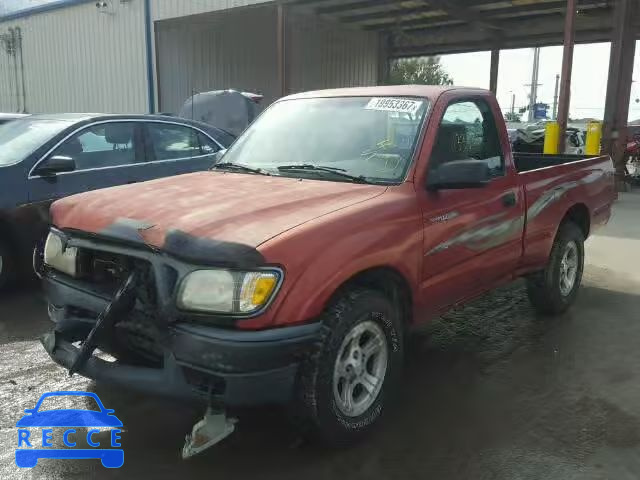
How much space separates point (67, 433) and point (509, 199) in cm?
305

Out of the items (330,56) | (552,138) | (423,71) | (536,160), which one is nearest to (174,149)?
(536,160)

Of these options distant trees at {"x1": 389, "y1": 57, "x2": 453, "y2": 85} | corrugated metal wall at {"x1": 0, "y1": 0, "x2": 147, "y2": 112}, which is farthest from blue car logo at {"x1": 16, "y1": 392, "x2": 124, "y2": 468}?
distant trees at {"x1": 389, "y1": 57, "x2": 453, "y2": 85}

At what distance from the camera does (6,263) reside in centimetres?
527

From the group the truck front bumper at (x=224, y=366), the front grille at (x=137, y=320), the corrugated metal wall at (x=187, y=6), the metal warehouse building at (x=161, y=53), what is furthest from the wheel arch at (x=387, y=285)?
the corrugated metal wall at (x=187, y=6)

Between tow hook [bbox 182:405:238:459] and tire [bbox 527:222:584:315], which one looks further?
tire [bbox 527:222:584:315]

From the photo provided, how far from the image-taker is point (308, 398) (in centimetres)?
262

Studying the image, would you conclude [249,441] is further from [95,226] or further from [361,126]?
[361,126]

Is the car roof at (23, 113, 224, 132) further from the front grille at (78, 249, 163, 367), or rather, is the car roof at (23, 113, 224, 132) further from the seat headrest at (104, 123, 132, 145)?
the front grille at (78, 249, 163, 367)

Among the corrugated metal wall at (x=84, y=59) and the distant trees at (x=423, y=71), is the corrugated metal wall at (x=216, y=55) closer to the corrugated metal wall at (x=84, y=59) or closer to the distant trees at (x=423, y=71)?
the corrugated metal wall at (x=84, y=59)

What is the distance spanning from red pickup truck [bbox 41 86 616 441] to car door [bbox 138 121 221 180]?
2334mm

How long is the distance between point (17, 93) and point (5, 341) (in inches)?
794

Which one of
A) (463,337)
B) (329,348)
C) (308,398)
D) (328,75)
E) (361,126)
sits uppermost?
(328,75)

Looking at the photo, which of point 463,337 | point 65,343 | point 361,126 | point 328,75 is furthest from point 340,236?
point 328,75

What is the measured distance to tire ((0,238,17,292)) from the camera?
5254 mm
